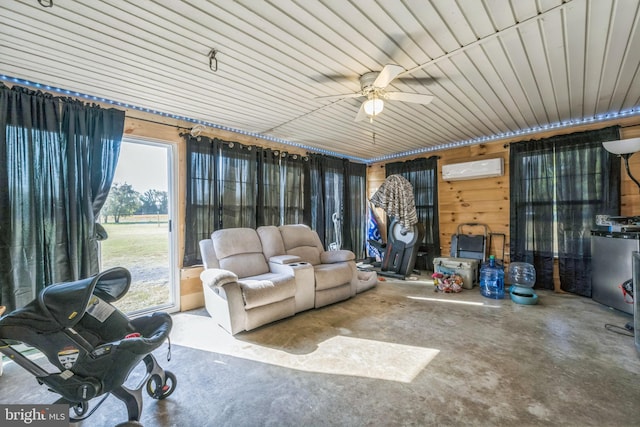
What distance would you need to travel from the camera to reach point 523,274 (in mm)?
3799

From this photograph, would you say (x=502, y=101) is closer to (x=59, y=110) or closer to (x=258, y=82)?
(x=258, y=82)

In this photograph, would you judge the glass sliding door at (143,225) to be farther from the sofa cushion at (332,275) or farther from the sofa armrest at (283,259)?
the sofa cushion at (332,275)

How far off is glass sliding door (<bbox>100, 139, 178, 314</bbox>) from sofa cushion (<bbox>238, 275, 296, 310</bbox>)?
131 cm

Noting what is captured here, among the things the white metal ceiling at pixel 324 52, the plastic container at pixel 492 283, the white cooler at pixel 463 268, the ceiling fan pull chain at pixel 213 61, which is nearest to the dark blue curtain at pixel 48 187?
the white metal ceiling at pixel 324 52

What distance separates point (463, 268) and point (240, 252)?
11.0 ft

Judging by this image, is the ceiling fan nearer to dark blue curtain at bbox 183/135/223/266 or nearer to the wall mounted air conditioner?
dark blue curtain at bbox 183/135/223/266

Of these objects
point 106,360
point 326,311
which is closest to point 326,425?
point 106,360

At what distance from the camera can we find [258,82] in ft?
8.09

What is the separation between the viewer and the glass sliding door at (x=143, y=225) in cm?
296

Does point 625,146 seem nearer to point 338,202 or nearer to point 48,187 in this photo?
point 338,202

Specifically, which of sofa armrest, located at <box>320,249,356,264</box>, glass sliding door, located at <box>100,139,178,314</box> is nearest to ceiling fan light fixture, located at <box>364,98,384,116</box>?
sofa armrest, located at <box>320,249,356,264</box>

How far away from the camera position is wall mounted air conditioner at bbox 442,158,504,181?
412 centimetres

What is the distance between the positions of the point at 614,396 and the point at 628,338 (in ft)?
3.93

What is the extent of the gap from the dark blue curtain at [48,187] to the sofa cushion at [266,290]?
1558mm
